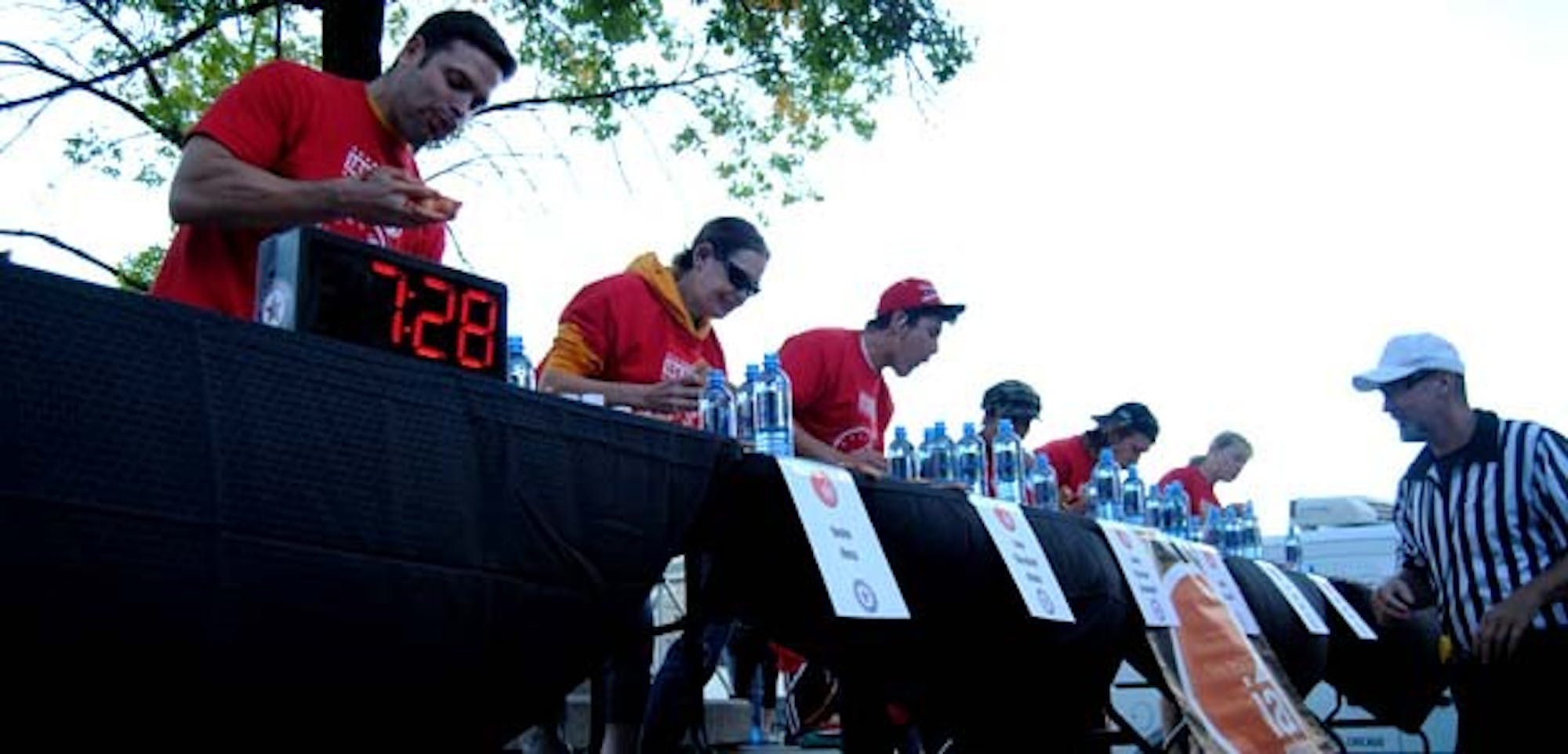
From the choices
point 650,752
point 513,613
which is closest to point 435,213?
point 513,613

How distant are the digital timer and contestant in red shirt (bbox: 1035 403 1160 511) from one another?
495 cm

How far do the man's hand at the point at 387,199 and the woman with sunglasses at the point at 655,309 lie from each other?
4.57ft

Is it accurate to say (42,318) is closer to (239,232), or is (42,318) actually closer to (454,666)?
(454,666)

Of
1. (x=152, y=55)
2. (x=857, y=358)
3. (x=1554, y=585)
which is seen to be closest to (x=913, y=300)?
(x=857, y=358)

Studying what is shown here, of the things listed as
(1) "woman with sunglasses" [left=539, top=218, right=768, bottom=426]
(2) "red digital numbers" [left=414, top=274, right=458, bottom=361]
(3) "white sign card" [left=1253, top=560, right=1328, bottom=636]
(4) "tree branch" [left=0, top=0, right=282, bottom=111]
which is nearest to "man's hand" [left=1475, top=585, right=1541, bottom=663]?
(3) "white sign card" [left=1253, top=560, right=1328, bottom=636]

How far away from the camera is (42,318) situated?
4.88ft

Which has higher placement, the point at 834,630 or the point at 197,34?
the point at 197,34

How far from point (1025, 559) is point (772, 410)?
32.1 inches

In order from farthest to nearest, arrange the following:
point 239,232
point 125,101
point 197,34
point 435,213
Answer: point 125,101, point 197,34, point 239,232, point 435,213

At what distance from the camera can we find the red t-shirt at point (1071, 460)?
270 inches

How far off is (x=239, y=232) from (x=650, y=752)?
173 cm

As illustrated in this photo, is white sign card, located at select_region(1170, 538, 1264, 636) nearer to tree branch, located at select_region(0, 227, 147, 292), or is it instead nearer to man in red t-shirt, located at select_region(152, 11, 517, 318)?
man in red t-shirt, located at select_region(152, 11, 517, 318)

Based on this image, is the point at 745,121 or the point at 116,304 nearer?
the point at 116,304

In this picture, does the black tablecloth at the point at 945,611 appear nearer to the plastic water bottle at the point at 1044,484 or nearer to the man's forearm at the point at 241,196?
the man's forearm at the point at 241,196
